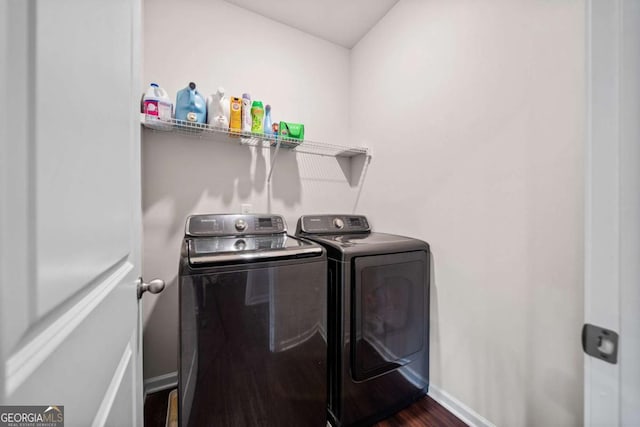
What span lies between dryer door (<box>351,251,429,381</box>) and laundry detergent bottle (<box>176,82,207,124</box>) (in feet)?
4.51

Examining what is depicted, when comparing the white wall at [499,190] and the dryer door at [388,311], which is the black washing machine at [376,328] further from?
the white wall at [499,190]

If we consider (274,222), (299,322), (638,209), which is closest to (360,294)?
(299,322)

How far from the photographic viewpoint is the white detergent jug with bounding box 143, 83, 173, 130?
1.40m

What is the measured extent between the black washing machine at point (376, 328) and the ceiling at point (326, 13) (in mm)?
1865

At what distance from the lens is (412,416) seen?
4.64 feet

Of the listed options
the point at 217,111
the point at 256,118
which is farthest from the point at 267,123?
the point at 217,111

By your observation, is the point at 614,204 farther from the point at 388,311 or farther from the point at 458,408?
the point at 458,408

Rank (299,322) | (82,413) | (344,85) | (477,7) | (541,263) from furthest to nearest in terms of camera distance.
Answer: (344,85) → (477,7) → (299,322) → (541,263) → (82,413)

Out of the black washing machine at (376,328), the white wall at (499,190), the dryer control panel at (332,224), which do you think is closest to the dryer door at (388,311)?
the black washing machine at (376,328)

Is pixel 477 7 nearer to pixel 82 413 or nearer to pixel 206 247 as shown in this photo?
pixel 206 247

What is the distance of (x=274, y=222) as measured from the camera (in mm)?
1738

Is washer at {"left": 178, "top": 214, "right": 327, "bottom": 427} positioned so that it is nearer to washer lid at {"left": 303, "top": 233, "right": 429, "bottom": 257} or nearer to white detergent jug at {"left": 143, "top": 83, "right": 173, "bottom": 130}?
washer lid at {"left": 303, "top": 233, "right": 429, "bottom": 257}

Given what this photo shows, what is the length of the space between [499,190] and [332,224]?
114 centimetres

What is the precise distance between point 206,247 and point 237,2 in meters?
1.94
